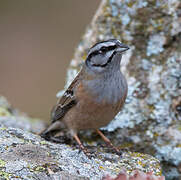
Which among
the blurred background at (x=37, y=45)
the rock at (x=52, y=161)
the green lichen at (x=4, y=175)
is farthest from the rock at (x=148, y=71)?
the blurred background at (x=37, y=45)

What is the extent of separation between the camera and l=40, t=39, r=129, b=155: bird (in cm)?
520

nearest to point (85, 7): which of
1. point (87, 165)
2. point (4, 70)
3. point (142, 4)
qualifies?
point (4, 70)

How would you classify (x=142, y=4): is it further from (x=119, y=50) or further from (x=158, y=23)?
(x=119, y=50)

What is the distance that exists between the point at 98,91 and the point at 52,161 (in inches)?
51.7

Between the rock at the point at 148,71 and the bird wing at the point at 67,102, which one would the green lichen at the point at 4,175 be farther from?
the rock at the point at 148,71

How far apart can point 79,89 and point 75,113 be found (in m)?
0.33

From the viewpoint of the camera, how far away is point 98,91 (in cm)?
526

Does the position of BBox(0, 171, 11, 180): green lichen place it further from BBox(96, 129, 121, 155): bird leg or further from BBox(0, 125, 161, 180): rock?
BBox(96, 129, 121, 155): bird leg

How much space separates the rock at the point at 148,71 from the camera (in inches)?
220

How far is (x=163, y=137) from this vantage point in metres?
5.57

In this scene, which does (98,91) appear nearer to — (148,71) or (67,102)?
(67,102)

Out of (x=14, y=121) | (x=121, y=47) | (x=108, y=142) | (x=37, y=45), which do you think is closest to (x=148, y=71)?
(x=121, y=47)

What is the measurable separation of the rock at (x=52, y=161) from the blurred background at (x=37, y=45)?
516 cm

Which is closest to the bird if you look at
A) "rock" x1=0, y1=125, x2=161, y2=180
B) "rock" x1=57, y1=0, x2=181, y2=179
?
"rock" x1=0, y1=125, x2=161, y2=180
